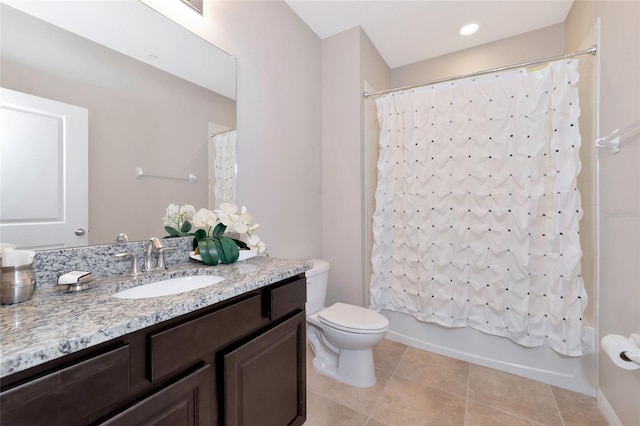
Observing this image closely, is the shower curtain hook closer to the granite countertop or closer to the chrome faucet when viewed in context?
the granite countertop

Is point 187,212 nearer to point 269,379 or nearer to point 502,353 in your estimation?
point 269,379

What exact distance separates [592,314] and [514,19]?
84.2 inches

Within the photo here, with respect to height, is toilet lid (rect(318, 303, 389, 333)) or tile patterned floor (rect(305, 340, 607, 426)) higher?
toilet lid (rect(318, 303, 389, 333))

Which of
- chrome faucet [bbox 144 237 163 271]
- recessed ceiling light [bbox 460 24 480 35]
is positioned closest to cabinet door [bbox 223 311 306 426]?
chrome faucet [bbox 144 237 163 271]

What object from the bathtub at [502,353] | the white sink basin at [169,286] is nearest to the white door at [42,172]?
the white sink basin at [169,286]

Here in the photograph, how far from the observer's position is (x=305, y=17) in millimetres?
2004

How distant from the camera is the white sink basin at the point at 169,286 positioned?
0.91 m

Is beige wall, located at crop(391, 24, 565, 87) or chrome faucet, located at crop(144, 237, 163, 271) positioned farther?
beige wall, located at crop(391, 24, 565, 87)

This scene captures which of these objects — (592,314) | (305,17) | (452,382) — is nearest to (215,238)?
(452,382)

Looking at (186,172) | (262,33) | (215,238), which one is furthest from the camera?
(262,33)

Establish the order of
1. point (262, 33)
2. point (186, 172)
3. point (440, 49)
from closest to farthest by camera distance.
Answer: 1. point (186, 172)
2. point (262, 33)
3. point (440, 49)

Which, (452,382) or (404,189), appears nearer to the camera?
(452,382)

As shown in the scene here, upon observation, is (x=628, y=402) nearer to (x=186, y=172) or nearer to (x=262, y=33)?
(x=186, y=172)

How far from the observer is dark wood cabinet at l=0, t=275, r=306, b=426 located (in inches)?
19.2
